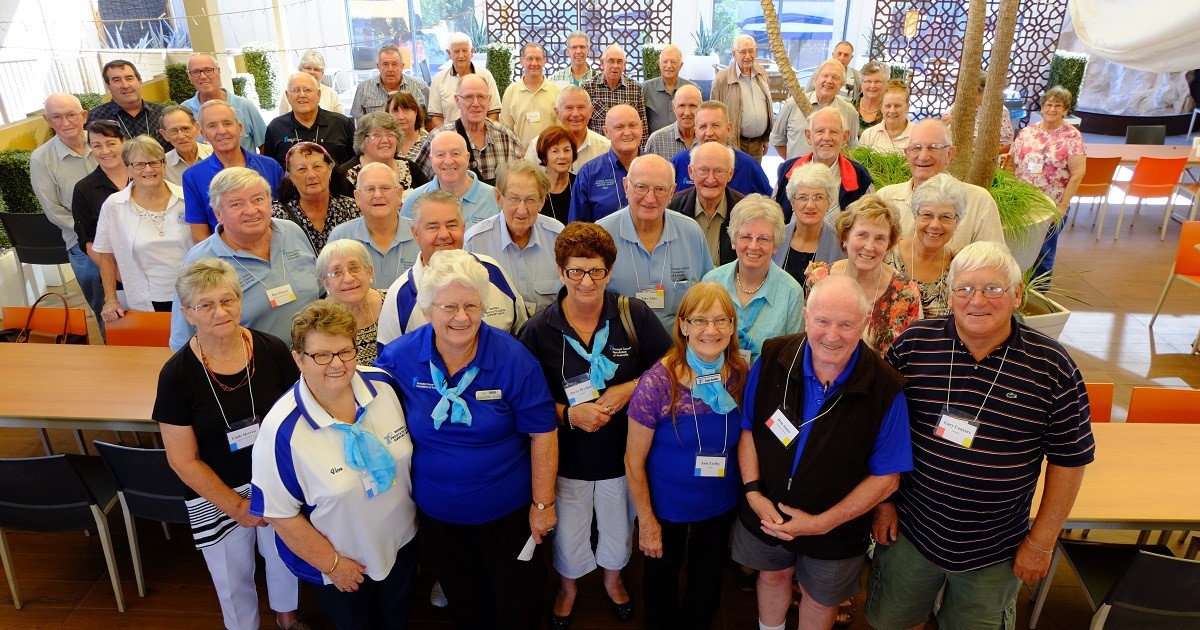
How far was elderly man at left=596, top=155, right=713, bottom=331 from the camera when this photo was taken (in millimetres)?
3270

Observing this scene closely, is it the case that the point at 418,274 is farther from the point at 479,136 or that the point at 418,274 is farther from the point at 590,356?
the point at 479,136

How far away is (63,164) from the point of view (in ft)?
16.9

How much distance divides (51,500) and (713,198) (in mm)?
3248

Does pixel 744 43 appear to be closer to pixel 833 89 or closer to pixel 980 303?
pixel 833 89

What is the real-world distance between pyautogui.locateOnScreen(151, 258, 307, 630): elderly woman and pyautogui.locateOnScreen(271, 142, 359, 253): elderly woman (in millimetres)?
1120

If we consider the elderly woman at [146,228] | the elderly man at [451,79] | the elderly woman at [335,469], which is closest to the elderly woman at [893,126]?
the elderly man at [451,79]

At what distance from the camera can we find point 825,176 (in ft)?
11.3

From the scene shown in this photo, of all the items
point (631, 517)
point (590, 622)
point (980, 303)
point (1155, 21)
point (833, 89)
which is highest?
point (1155, 21)

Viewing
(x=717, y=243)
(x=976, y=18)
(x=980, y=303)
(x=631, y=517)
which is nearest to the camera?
(x=980, y=303)

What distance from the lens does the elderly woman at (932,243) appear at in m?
3.09

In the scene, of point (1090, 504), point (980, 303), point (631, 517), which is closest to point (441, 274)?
point (631, 517)

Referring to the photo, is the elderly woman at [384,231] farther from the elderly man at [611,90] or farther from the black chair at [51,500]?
the elderly man at [611,90]

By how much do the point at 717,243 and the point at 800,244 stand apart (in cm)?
45

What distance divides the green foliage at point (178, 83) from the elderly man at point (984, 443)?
33.0 feet
